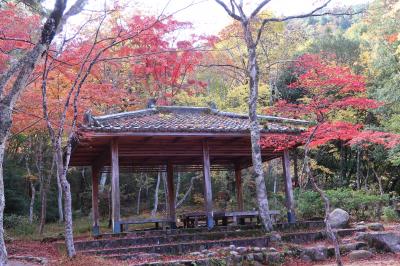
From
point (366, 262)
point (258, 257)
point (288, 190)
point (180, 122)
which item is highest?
point (180, 122)

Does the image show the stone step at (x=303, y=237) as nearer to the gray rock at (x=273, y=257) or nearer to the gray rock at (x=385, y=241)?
the gray rock at (x=385, y=241)

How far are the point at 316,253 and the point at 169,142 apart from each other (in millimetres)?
4982

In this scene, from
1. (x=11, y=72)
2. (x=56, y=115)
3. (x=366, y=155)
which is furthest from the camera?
(x=366, y=155)

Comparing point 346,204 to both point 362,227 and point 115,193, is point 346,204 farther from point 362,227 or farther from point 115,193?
point 115,193

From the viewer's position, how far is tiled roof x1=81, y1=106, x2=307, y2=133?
961cm

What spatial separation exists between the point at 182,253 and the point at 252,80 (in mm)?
4537

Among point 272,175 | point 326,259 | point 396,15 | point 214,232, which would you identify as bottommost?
point 326,259

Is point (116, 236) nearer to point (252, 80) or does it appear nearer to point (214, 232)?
point (214, 232)

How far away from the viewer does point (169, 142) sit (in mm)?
11438

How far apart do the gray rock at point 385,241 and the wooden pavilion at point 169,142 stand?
9.31 feet

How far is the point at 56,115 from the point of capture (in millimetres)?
11766

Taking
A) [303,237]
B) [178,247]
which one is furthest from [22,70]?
[303,237]

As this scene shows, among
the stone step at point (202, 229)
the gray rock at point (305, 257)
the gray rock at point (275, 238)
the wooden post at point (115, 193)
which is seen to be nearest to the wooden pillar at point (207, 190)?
the stone step at point (202, 229)

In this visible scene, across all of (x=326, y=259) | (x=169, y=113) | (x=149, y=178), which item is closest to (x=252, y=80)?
(x=169, y=113)
